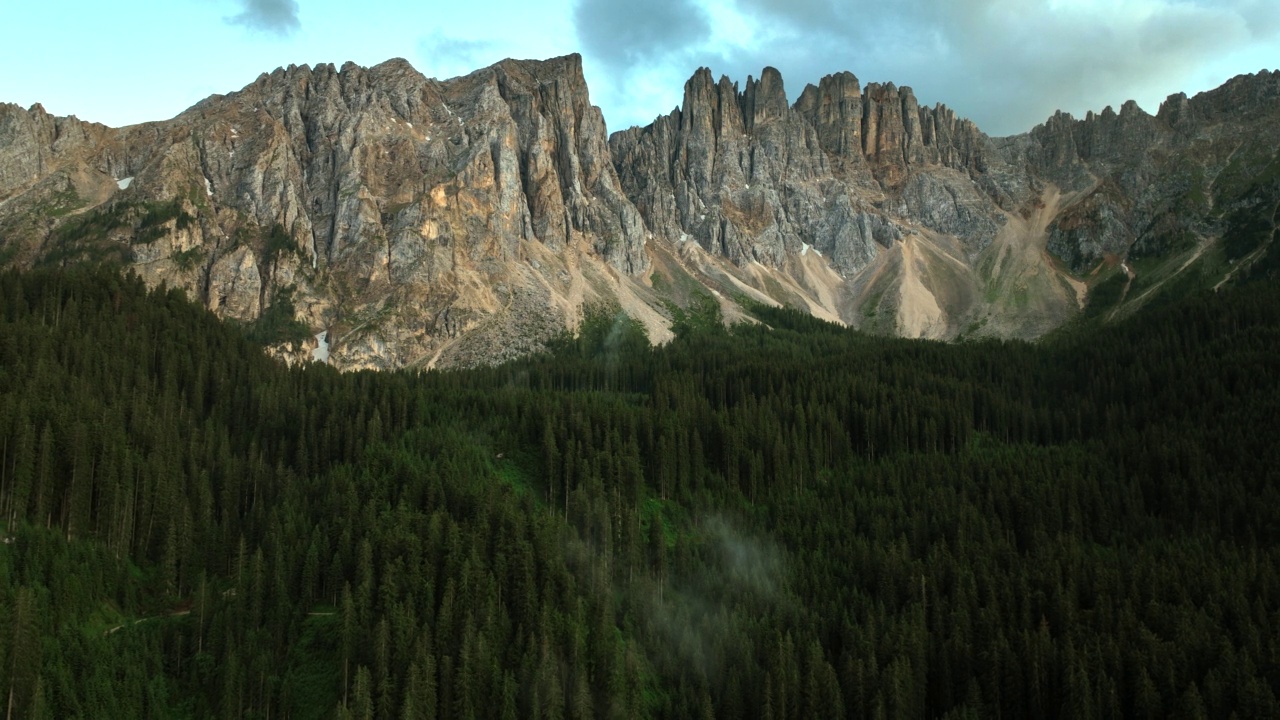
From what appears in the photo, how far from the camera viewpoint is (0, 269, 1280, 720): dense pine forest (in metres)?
75.7

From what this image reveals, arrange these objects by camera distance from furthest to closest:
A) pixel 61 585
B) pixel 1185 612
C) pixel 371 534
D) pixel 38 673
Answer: pixel 371 534
pixel 1185 612
pixel 61 585
pixel 38 673

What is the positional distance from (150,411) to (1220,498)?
13566 centimetres

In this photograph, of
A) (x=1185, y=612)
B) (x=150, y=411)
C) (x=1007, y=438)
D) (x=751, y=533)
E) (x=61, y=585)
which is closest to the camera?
(x=61, y=585)

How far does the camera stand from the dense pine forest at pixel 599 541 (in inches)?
2980

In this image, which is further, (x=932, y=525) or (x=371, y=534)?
(x=932, y=525)

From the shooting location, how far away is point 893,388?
168 meters

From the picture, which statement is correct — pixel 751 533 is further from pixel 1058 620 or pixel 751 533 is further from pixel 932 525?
pixel 1058 620

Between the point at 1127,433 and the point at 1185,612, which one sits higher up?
the point at 1127,433

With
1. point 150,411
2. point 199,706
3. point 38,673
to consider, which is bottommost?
point 199,706

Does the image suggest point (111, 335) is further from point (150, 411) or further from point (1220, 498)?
point (1220, 498)

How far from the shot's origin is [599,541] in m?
109

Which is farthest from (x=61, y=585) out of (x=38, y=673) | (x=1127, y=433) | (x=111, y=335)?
(x=1127, y=433)

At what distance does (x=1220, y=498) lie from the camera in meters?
121

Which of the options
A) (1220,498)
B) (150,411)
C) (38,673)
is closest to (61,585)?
(38,673)
